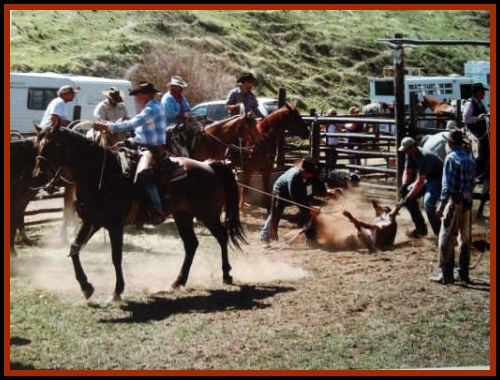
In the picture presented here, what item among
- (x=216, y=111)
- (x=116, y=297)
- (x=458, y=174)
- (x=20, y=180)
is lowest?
(x=116, y=297)

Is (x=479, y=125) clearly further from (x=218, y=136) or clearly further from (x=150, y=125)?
(x=150, y=125)

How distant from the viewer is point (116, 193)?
8828mm

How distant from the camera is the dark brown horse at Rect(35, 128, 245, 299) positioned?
8477 millimetres

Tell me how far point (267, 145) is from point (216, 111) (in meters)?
7.18

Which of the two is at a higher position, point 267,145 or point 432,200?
point 267,145

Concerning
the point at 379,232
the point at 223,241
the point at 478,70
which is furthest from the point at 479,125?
the point at 478,70

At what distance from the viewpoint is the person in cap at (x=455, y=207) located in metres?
9.04

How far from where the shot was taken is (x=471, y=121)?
46.3ft

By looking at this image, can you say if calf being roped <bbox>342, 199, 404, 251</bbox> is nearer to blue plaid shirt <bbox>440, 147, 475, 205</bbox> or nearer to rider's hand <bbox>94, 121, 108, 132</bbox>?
blue plaid shirt <bbox>440, 147, 475, 205</bbox>

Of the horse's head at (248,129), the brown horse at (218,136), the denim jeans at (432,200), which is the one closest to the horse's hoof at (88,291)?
the brown horse at (218,136)

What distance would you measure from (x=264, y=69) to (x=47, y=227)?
21.1 metres

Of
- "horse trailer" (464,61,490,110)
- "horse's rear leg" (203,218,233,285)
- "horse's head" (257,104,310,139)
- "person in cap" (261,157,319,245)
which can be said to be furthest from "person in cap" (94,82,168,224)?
"horse trailer" (464,61,490,110)

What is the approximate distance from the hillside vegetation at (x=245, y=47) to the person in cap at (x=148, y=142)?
740 inches

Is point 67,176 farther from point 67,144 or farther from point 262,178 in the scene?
point 262,178
